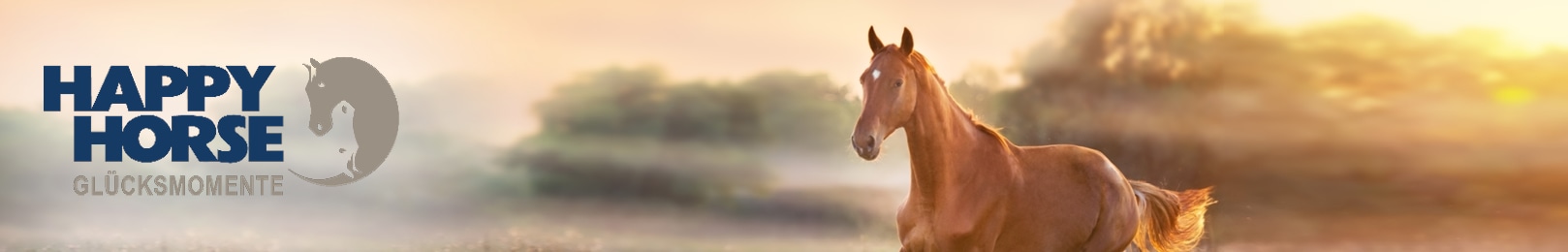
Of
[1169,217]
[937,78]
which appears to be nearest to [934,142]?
[937,78]

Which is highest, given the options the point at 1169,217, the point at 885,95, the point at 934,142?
the point at 885,95

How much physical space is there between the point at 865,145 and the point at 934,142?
783 millimetres

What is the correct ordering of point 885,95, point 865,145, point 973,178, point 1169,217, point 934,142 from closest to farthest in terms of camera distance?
point 865,145, point 885,95, point 934,142, point 973,178, point 1169,217

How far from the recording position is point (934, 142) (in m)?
7.30

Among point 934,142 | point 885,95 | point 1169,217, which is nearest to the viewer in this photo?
point 885,95

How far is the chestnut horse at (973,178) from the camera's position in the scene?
23.1 ft

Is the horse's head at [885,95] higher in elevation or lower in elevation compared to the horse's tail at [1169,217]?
higher

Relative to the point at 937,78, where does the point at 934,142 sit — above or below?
below

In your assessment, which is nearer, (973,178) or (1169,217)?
(973,178)

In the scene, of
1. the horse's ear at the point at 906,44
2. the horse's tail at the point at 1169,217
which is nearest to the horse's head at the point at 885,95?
the horse's ear at the point at 906,44

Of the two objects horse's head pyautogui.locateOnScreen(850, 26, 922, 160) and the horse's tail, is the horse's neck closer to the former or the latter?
horse's head pyautogui.locateOnScreen(850, 26, 922, 160)

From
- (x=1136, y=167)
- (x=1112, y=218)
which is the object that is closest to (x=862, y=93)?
(x=1112, y=218)

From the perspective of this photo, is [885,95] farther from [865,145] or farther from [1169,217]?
[1169,217]

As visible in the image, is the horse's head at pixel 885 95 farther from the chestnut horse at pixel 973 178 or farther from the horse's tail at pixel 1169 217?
the horse's tail at pixel 1169 217
